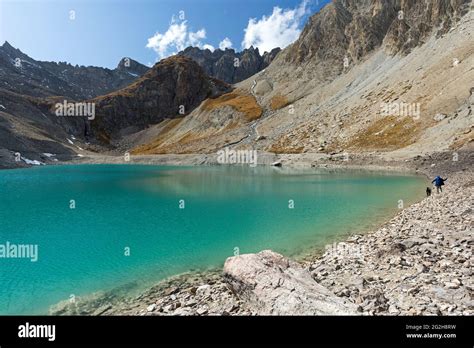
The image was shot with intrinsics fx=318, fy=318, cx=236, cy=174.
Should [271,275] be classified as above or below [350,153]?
below

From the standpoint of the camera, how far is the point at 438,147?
66.6 meters

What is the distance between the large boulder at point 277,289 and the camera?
9.15 meters

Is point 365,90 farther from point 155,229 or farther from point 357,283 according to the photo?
point 357,283

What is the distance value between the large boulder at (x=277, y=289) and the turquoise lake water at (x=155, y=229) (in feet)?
23.2

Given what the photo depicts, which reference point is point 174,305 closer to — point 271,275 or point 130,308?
point 130,308

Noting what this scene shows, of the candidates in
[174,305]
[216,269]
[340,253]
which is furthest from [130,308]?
[340,253]

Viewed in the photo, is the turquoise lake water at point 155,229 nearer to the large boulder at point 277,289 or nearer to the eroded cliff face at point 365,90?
the large boulder at point 277,289

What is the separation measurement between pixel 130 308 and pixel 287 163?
88.9 m

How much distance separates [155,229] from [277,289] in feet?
63.8

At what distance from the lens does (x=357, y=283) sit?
1275cm

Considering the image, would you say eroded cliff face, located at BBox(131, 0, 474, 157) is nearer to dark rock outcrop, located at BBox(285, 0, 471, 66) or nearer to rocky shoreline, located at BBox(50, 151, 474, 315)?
dark rock outcrop, located at BBox(285, 0, 471, 66)

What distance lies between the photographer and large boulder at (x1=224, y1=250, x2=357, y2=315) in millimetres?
9148
